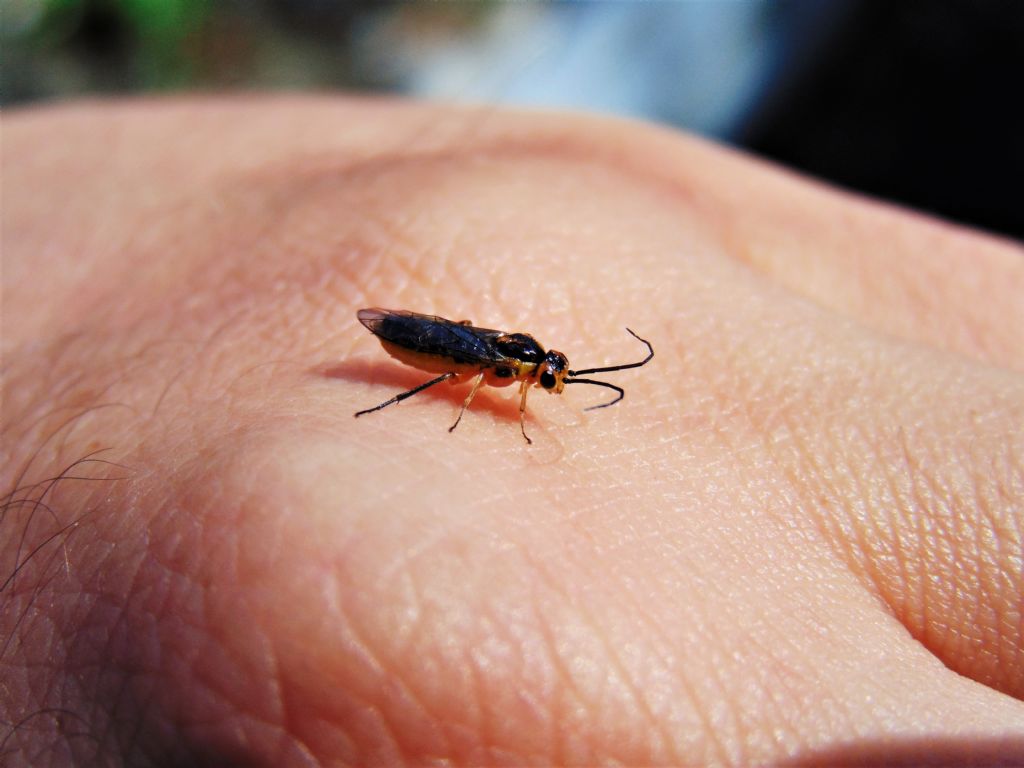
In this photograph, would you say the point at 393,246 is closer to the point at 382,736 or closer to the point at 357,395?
the point at 357,395

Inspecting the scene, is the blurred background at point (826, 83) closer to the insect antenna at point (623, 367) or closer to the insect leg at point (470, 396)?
the insect antenna at point (623, 367)

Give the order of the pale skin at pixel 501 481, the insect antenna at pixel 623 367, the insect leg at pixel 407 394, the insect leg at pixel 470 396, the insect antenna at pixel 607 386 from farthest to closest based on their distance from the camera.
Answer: the insect antenna at pixel 623 367
the insect antenna at pixel 607 386
the insect leg at pixel 470 396
the insect leg at pixel 407 394
the pale skin at pixel 501 481

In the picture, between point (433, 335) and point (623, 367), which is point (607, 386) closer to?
point (623, 367)

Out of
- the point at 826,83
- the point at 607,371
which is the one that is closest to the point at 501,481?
the point at 607,371

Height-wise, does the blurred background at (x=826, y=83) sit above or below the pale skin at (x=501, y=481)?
above

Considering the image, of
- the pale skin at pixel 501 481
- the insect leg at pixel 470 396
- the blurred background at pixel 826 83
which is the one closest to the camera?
the pale skin at pixel 501 481

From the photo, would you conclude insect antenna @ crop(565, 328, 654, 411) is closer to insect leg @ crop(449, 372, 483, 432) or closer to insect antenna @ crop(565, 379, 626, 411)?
insect antenna @ crop(565, 379, 626, 411)

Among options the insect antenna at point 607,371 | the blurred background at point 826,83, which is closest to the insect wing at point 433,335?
the insect antenna at point 607,371

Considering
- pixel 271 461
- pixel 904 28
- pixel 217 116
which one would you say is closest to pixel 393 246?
pixel 271 461
